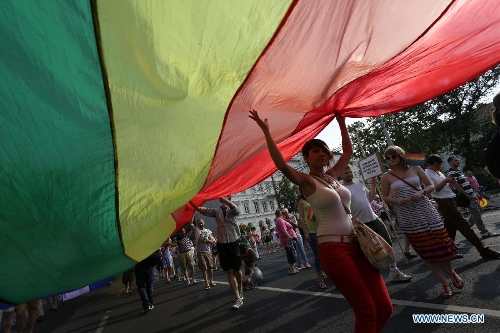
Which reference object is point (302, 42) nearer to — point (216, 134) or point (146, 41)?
point (216, 134)

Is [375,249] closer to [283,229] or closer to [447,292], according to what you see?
[447,292]

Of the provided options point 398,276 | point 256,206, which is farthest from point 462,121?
point 398,276

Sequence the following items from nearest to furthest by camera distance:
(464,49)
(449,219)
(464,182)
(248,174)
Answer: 1. (464,49)
2. (248,174)
3. (449,219)
4. (464,182)

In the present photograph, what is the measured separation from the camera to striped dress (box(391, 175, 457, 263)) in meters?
3.99

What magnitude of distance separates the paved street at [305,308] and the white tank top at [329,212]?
170 centimetres

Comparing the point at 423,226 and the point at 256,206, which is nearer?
the point at 423,226

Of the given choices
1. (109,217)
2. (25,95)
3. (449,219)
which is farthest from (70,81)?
(449,219)

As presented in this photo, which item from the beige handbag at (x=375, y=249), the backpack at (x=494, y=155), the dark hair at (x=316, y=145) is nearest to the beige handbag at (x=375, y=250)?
the beige handbag at (x=375, y=249)

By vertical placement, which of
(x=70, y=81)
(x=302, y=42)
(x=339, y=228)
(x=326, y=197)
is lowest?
(x=339, y=228)

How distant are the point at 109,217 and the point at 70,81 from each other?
2.72 feet

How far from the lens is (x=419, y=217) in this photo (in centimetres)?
417

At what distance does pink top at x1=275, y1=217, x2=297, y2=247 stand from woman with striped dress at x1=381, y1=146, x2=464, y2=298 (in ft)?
17.0

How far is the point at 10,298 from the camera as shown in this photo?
85.1 inches

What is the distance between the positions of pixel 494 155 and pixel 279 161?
1477mm
